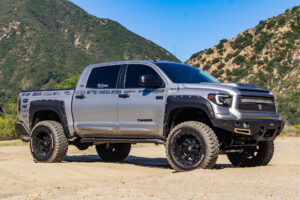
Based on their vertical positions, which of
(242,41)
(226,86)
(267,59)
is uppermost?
(242,41)

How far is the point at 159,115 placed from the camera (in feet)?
28.7

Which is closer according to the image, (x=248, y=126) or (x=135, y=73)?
(x=248, y=126)

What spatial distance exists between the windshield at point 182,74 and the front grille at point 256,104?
1.17 m

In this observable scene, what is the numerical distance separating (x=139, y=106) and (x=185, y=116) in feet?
2.96

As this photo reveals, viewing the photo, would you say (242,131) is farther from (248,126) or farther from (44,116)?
(44,116)

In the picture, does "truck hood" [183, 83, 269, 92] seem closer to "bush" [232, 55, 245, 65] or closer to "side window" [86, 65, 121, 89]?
"side window" [86, 65, 121, 89]

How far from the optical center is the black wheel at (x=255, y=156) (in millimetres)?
9438

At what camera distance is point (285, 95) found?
55.1 metres

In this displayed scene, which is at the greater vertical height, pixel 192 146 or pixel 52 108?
pixel 52 108

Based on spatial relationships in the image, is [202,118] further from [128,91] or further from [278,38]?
[278,38]

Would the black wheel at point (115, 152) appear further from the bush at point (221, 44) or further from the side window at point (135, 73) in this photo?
the bush at point (221, 44)

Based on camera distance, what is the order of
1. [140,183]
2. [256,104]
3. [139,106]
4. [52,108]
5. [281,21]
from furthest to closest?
[281,21]
[52,108]
[139,106]
[256,104]
[140,183]

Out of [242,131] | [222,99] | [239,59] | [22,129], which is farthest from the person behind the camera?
[239,59]

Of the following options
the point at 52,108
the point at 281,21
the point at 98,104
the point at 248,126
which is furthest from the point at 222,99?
the point at 281,21
